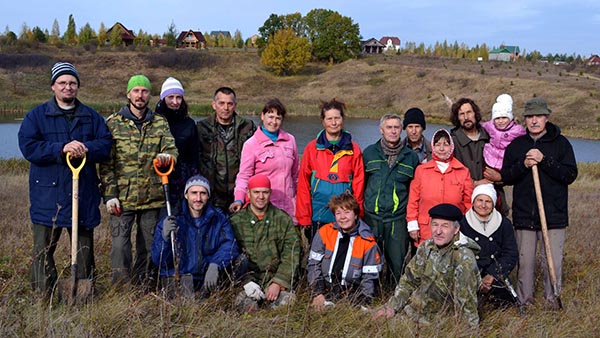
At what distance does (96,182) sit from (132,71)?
213 feet

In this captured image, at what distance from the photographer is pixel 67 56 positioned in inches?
2712

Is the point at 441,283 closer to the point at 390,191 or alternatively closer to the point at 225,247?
the point at 390,191

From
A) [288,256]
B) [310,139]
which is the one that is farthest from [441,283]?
[310,139]

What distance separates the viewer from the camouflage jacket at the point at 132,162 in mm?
4625

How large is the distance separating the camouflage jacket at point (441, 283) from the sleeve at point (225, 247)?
4.55ft

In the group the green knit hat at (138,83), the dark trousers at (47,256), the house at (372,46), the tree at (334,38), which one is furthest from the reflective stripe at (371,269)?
the house at (372,46)

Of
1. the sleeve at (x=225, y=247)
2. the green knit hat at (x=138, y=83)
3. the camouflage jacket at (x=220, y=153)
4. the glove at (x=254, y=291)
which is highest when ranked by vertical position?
the green knit hat at (x=138, y=83)

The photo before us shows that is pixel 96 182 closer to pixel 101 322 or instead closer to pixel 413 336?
pixel 101 322

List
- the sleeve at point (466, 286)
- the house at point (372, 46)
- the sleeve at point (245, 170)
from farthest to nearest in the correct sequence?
the house at point (372, 46) < the sleeve at point (245, 170) < the sleeve at point (466, 286)

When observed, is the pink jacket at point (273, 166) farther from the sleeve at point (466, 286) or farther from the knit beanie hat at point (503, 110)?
the knit beanie hat at point (503, 110)

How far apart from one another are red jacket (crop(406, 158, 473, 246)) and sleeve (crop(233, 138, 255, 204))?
4.98 feet

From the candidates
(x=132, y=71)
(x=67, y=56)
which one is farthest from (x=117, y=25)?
(x=132, y=71)

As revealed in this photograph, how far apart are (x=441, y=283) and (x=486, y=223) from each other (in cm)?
102

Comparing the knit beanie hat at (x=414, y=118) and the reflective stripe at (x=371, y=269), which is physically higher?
the knit beanie hat at (x=414, y=118)
